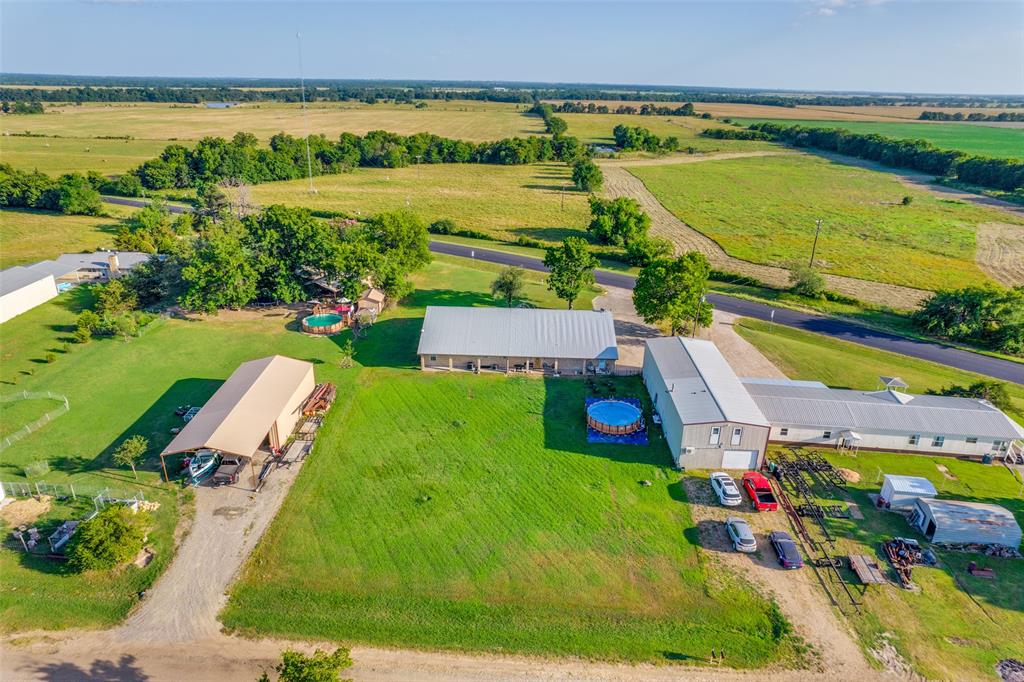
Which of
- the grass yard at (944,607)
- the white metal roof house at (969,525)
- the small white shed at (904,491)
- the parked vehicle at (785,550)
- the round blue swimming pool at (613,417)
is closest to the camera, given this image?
the grass yard at (944,607)

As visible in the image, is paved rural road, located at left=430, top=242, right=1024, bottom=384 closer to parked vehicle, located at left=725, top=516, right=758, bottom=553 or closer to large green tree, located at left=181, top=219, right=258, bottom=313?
parked vehicle, located at left=725, top=516, right=758, bottom=553

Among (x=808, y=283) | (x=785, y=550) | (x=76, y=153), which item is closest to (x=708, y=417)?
(x=785, y=550)

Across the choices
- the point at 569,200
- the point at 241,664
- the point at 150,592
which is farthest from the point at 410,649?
the point at 569,200

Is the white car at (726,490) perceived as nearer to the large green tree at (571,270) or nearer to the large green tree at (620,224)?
the large green tree at (571,270)

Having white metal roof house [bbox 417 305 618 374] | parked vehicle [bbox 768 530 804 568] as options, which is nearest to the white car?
parked vehicle [bbox 768 530 804 568]

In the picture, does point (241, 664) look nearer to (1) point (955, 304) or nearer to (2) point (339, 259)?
(2) point (339, 259)

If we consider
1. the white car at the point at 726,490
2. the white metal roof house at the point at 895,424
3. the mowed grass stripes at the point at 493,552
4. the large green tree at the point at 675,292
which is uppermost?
the large green tree at the point at 675,292

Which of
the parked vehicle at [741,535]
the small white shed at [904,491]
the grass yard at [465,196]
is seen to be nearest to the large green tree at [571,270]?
the parked vehicle at [741,535]

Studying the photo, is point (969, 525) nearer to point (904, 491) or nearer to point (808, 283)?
point (904, 491)
